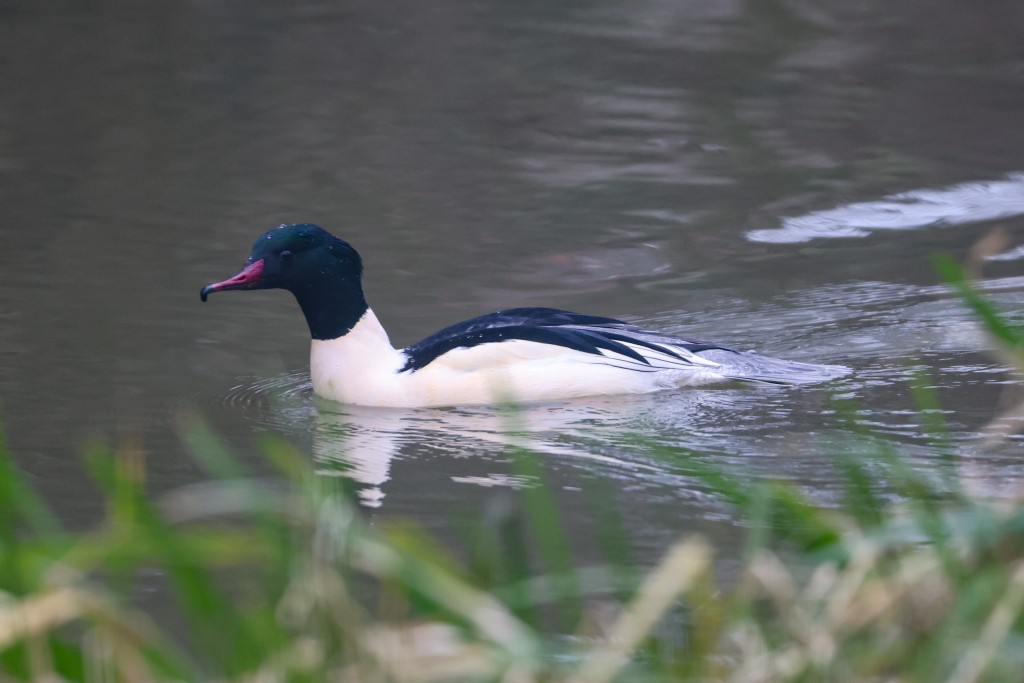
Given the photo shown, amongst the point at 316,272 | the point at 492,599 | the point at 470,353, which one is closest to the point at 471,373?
the point at 470,353

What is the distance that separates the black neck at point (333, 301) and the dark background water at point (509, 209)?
1.34 ft

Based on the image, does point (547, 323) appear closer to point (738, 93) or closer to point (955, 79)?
point (738, 93)

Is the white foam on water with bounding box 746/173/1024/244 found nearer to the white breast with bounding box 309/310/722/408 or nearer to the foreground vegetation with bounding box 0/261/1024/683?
the white breast with bounding box 309/310/722/408

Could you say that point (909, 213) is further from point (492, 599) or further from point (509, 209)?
point (492, 599)

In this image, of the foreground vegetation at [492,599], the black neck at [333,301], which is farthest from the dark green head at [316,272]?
the foreground vegetation at [492,599]

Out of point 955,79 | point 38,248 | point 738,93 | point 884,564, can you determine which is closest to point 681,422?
point 884,564

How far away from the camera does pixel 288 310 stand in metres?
8.46

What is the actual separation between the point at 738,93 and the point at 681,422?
769 centimetres

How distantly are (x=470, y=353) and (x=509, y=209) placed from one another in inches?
148

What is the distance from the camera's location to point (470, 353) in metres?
6.66

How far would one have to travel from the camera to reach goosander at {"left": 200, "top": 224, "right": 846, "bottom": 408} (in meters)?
6.71

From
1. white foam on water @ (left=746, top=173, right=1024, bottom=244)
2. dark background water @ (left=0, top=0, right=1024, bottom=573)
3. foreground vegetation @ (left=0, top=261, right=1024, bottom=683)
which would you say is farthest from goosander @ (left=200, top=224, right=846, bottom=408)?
foreground vegetation @ (left=0, top=261, right=1024, bottom=683)

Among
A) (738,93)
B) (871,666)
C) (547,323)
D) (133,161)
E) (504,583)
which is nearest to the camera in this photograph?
(871,666)

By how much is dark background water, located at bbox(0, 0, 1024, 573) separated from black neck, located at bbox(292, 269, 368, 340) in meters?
0.41
